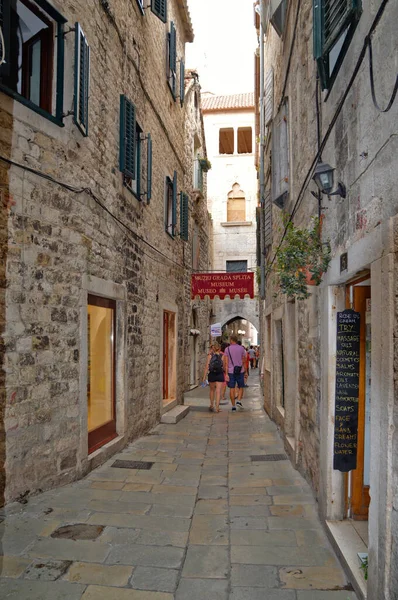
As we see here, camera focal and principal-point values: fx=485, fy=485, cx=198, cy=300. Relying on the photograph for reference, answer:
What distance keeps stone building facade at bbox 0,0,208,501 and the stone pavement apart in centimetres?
56

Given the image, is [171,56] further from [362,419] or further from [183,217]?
[362,419]

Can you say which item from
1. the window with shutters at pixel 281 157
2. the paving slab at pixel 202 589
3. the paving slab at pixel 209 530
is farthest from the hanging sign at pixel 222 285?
the paving slab at pixel 202 589

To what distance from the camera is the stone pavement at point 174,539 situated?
10.3 feet

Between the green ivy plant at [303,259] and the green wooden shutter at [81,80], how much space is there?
277cm

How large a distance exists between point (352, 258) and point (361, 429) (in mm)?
1400

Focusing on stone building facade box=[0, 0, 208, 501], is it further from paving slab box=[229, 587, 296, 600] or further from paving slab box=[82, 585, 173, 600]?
paving slab box=[229, 587, 296, 600]

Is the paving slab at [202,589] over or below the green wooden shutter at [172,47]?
below

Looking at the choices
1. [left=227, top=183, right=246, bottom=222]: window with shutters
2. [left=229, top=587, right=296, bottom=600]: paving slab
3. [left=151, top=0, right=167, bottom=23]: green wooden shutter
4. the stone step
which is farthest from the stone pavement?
[left=227, top=183, right=246, bottom=222]: window with shutters

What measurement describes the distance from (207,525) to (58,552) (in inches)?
50.4

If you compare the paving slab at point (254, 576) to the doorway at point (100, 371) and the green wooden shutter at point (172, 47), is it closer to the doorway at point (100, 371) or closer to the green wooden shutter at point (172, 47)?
the doorway at point (100, 371)

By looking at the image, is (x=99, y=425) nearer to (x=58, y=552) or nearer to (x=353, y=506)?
(x=58, y=552)

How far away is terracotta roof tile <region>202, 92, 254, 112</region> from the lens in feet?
83.7

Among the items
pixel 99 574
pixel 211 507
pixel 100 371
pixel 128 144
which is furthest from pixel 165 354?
pixel 99 574

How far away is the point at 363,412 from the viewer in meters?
3.82
